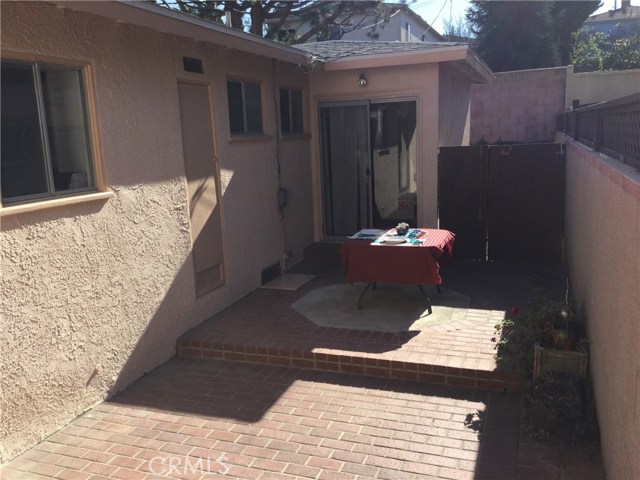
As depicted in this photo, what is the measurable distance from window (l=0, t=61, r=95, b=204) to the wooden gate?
552 centimetres

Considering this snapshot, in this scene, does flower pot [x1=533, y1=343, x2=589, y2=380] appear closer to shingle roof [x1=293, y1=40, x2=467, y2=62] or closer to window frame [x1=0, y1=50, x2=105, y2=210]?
window frame [x1=0, y1=50, x2=105, y2=210]

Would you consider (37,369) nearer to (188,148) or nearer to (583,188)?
(188,148)

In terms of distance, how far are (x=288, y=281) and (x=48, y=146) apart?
13.5 feet

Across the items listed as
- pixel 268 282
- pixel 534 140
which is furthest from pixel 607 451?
pixel 534 140

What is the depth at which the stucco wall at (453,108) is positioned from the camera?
Result: 872 centimetres

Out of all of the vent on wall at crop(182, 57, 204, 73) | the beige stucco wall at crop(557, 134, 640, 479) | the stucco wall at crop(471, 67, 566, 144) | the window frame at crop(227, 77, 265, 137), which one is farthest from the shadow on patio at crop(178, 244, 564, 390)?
the stucco wall at crop(471, 67, 566, 144)

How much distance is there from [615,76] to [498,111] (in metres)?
4.65

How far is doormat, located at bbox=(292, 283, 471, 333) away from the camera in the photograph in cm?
582

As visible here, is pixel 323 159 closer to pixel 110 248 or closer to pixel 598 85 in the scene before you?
pixel 110 248

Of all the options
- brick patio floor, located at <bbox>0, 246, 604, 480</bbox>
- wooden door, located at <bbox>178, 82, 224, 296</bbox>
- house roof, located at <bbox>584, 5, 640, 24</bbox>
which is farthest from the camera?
house roof, located at <bbox>584, 5, 640, 24</bbox>

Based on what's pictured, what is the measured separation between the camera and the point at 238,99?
22.4 ft

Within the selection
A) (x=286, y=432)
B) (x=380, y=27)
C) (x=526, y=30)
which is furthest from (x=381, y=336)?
(x=526, y=30)

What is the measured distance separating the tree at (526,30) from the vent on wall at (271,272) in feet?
79.8

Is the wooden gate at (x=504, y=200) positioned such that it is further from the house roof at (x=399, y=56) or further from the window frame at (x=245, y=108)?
the window frame at (x=245, y=108)
